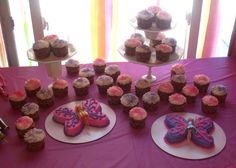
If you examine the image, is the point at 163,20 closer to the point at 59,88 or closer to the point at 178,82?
the point at 178,82

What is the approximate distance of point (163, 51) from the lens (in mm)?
1689

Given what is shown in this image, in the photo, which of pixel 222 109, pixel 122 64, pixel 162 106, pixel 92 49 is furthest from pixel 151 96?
pixel 92 49

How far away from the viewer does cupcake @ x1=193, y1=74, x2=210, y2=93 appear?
5.82 feet

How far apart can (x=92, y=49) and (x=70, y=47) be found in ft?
2.42

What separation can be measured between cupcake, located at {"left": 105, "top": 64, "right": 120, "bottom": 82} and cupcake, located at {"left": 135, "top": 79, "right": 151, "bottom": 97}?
6.6 inches

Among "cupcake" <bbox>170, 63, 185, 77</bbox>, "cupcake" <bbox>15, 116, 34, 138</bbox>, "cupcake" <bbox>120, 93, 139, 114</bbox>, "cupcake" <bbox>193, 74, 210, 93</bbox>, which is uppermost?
"cupcake" <bbox>170, 63, 185, 77</bbox>

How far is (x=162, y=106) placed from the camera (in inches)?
66.2

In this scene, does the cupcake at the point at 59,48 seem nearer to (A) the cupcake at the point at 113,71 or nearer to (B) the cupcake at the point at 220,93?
(A) the cupcake at the point at 113,71

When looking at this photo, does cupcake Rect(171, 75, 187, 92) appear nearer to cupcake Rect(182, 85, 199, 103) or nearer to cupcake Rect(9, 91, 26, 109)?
cupcake Rect(182, 85, 199, 103)

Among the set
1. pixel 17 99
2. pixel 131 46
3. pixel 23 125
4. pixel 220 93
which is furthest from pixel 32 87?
pixel 220 93

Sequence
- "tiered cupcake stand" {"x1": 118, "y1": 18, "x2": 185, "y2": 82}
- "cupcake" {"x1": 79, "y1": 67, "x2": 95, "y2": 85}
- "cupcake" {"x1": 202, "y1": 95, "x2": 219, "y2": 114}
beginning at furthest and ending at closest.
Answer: "cupcake" {"x1": 79, "y1": 67, "x2": 95, "y2": 85} → "tiered cupcake stand" {"x1": 118, "y1": 18, "x2": 185, "y2": 82} → "cupcake" {"x1": 202, "y1": 95, "x2": 219, "y2": 114}

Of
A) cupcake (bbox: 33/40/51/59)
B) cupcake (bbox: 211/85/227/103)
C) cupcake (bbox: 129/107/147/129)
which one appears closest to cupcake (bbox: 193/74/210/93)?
cupcake (bbox: 211/85/227/103)

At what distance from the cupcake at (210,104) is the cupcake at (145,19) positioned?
482mm

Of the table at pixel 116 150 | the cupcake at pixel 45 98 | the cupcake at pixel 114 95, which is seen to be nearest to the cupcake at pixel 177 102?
the table at pixel 116 150
